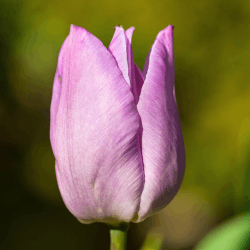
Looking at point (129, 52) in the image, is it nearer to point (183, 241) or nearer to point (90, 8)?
point (90, 8)

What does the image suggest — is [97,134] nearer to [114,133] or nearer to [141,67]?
[114,133]

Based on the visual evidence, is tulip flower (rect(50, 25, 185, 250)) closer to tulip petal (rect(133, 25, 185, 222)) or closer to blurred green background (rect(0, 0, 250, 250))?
tulip petal (rect(133, 25, 185, 222))

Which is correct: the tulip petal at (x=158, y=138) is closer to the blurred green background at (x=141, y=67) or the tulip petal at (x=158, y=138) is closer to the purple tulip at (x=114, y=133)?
the purple tulip at (x=114, y=133)

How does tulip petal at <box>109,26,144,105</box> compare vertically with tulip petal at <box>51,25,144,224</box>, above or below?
above

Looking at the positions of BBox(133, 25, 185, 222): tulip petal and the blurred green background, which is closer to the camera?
BBox(133, 25, 185, 222): tulip petal

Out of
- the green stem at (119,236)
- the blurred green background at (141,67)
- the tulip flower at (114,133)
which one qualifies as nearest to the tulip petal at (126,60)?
the tulip flower at (114,133)

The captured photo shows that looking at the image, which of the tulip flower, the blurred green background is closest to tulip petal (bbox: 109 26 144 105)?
the tulip flower

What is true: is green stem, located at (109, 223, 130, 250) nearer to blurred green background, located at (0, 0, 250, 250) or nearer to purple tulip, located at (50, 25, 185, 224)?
purple tulip, located at (50, 25, 185, 224)

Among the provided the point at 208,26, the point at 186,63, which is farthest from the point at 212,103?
the point at 208,26
